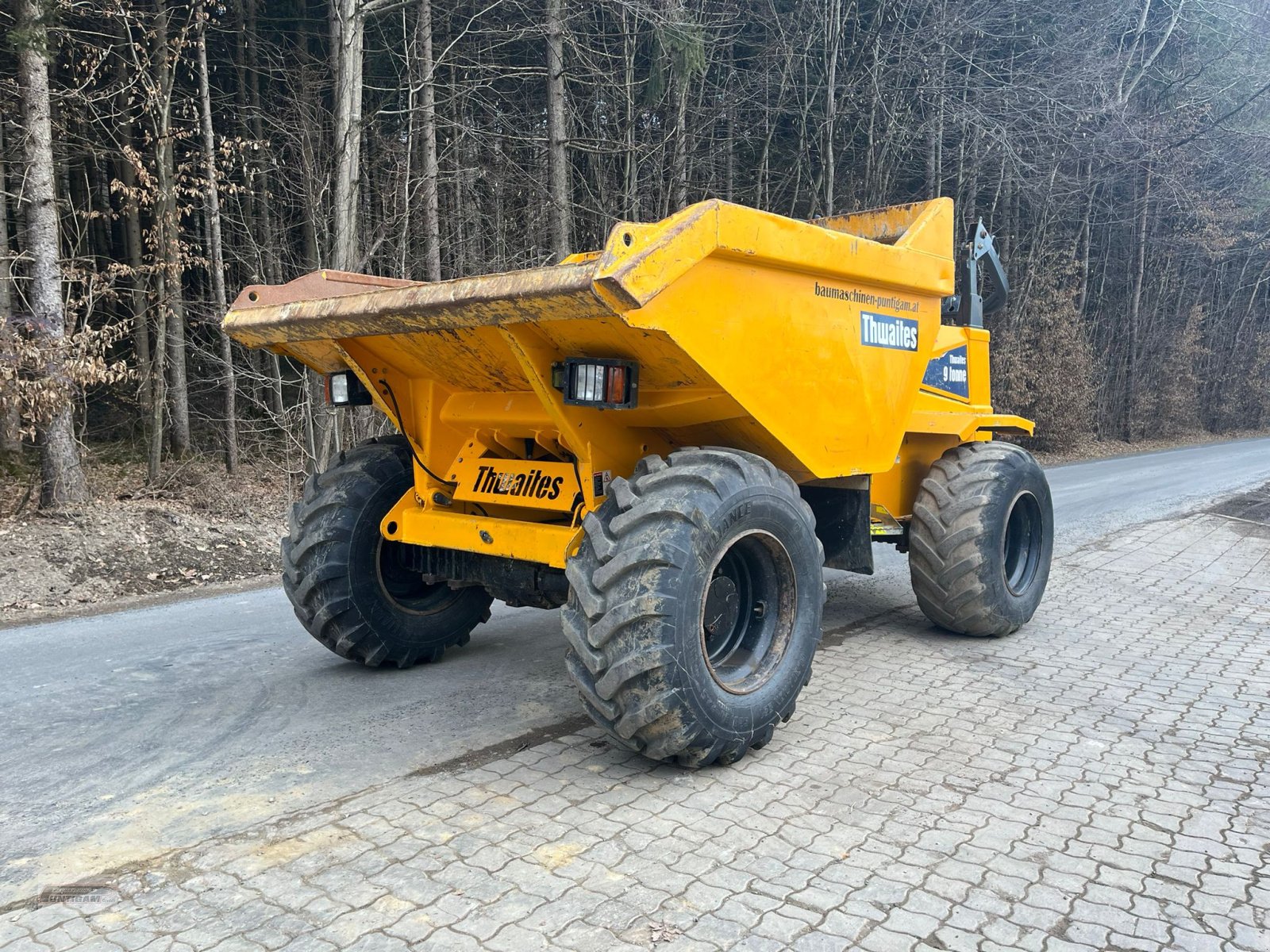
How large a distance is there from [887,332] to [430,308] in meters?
2.36

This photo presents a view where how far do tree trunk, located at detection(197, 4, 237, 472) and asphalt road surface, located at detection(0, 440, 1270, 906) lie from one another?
673cm

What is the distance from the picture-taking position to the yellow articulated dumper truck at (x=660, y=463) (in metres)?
3.46

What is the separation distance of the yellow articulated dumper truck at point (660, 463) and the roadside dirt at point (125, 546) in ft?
12.2

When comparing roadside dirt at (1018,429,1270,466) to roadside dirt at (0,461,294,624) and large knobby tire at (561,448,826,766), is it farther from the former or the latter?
large knobby tire at (561,448,826,766)

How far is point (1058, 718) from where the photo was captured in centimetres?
438

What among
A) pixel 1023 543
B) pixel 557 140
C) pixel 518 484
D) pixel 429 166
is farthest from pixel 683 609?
pixel 557 140

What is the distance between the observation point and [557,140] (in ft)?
45.0

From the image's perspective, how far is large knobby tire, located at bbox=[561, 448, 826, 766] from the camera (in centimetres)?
343

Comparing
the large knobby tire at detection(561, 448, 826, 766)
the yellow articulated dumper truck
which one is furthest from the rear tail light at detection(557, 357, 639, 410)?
the large knobby tire at detection(561, 448, 826, 766)

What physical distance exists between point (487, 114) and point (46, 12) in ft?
24.0

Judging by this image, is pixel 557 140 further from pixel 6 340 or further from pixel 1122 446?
pixel 1122 446

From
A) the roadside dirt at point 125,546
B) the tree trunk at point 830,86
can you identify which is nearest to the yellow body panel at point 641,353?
the roadside dirt at point 125,546

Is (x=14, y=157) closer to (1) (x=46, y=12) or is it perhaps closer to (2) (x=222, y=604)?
(1) (x=46, y=12)

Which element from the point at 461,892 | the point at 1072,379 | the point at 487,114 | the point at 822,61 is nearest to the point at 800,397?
the point at 461,892
